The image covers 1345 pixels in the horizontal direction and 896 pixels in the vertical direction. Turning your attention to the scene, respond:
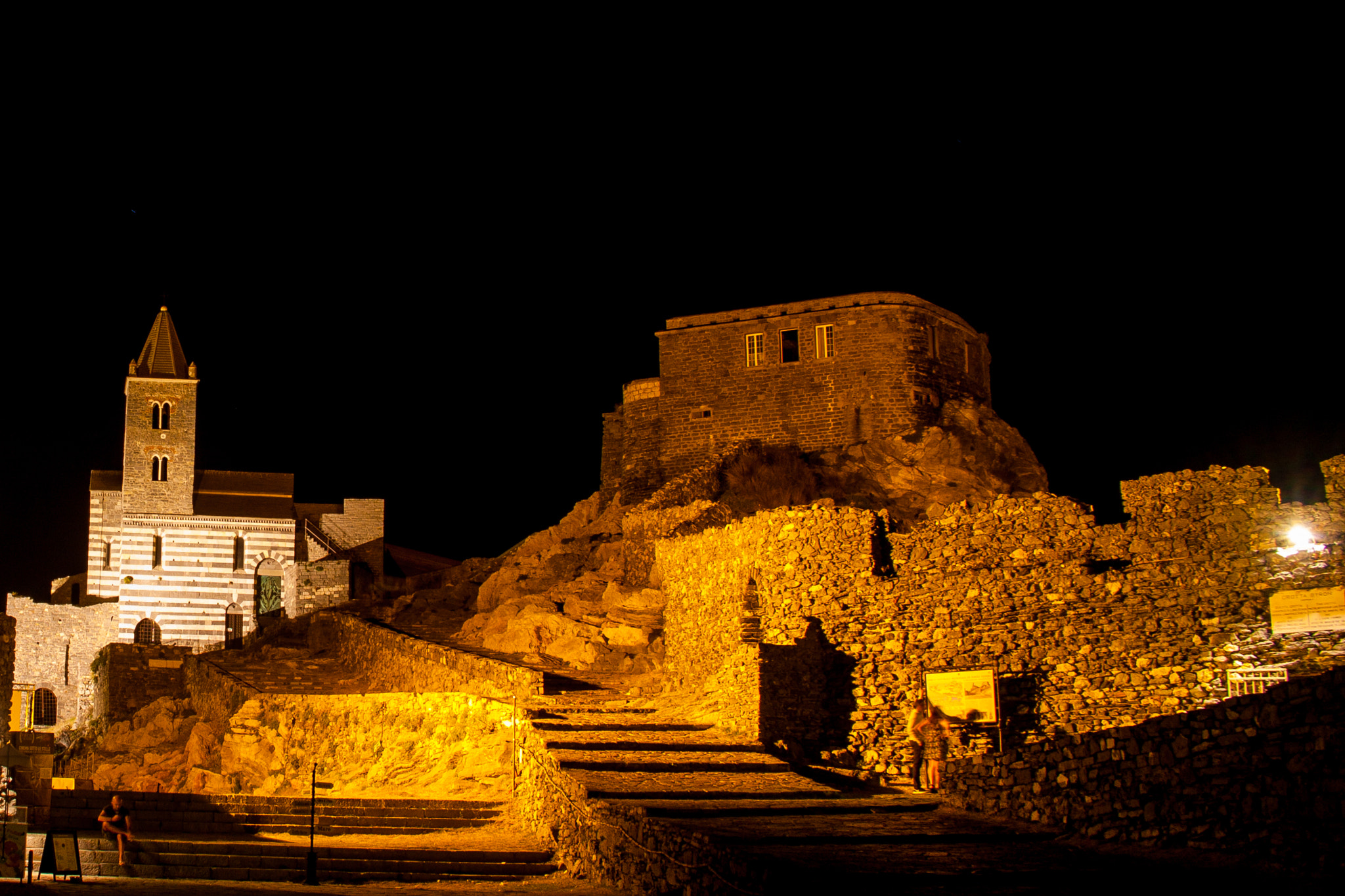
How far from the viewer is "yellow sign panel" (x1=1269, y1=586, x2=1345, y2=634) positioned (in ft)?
51.0

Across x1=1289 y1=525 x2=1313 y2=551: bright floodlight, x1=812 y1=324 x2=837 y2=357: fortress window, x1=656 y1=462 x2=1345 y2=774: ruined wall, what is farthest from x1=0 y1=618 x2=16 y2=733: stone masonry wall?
x1=812 y1=324 x2=837 y2=357: fortress window

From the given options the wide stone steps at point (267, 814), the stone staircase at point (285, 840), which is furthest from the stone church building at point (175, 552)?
the stone staircase at point (285, 840)

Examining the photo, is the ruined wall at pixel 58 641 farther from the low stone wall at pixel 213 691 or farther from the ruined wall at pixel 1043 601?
the ruined wall at pixel 1043 601

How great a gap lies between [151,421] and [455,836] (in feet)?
115

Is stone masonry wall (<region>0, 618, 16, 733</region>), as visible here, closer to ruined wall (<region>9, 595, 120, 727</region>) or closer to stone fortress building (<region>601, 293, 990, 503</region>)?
stone fortress building (<region>601, 293, 990, 503</region>)

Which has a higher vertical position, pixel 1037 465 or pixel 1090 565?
pixel 1037 465

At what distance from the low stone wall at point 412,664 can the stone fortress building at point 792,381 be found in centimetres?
886

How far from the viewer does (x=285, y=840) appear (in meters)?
17.2

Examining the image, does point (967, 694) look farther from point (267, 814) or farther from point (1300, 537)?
point (267, 814)

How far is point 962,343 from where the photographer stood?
4059 cm

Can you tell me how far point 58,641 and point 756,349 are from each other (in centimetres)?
2476

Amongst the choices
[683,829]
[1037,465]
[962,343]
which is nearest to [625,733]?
[683,829]

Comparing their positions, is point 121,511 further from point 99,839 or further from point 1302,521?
point 1302,521

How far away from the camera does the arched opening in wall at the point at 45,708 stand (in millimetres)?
44594
